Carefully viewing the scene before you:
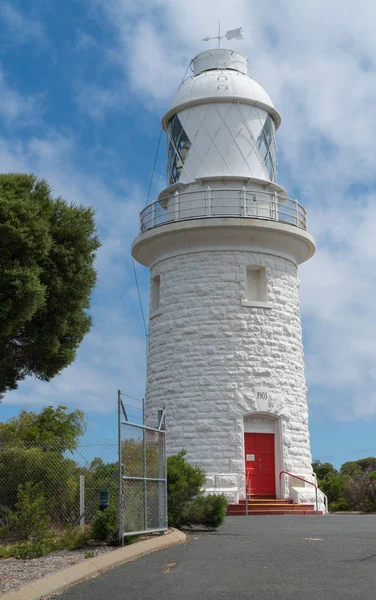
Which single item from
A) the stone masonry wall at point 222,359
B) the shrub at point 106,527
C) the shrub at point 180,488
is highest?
the stone masonry wall at point 222,359

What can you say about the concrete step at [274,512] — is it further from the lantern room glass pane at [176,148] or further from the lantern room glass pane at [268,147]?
the lantern room glass pane at [176,148]

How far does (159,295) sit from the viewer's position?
80.1 feet

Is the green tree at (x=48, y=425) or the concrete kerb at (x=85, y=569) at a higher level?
→ the green tree at (x=48, y=425)

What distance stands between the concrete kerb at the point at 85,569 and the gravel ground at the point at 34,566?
240 mm

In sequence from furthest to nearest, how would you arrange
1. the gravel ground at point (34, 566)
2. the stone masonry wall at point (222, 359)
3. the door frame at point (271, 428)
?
the door frame at point (271, 428)
the stone masonry wall at point (222, 359)
the gravel ground at point (34, 566)

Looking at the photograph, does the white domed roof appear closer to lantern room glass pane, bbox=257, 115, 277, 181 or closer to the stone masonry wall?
lantern room glass pane, bbox=257, 115, 277, 181

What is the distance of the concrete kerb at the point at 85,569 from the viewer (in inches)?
343

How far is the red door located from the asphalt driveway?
26.0 ft

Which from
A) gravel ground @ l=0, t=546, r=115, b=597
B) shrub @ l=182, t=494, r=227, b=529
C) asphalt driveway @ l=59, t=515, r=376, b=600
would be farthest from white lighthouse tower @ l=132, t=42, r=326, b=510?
gravel ground @ l=0, t=546, r=115, b=597

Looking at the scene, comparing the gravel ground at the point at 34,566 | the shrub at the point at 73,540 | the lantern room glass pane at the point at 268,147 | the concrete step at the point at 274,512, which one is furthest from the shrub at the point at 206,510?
the lantern room glass pane at the point at 268,147

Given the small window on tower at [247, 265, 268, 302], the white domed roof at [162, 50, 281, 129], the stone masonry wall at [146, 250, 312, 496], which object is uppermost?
the white domed roof at [162, 50, 281, 129]

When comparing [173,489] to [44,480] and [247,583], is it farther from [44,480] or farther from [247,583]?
[247,583]

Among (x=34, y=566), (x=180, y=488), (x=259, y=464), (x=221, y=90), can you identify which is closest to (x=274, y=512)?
(x=259, y=464)

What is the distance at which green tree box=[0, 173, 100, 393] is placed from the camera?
1289 cm
